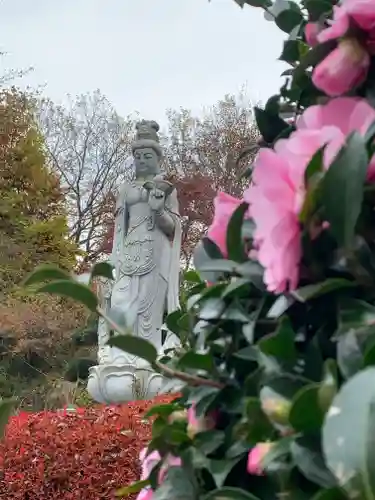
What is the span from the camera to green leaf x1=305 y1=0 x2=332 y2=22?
0.92 meters

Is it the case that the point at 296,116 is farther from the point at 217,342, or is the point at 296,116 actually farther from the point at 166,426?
the point at 166,426

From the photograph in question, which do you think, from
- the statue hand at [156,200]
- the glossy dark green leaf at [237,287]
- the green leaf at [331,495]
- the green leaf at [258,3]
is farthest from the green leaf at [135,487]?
the statue hand at [156,200]

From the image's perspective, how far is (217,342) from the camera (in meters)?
0.90

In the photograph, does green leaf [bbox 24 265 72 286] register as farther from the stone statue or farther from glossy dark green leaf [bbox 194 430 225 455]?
the stone statue

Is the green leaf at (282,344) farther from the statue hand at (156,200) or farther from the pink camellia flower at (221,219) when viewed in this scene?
the statue hand at (156,200)

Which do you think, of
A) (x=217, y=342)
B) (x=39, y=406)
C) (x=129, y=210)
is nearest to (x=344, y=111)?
(x=217, y=342)

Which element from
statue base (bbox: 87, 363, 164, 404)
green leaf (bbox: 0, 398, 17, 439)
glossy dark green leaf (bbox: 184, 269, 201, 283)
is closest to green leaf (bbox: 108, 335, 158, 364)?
green leaf (bbox: 0, 398, 17, 439)

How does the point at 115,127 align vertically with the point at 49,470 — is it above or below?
above

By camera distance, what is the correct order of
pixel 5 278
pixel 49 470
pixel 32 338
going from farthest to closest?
pixel 5 278, pixel 32 338, pixel 49 470

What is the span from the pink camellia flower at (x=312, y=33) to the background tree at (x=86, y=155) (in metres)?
21.2

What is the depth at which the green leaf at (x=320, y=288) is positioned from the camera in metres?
0.70

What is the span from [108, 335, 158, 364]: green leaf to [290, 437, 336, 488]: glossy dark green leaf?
0.56 ft

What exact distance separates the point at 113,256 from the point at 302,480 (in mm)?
7559

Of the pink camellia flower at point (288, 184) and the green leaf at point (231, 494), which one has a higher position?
the pink camellia flower at point (288, 184)
